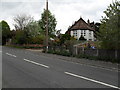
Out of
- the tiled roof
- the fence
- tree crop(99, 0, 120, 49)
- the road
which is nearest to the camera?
the road

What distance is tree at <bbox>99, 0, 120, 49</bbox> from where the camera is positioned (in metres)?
17.5

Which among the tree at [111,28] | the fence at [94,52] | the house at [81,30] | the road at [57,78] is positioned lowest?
the road at [57,78]

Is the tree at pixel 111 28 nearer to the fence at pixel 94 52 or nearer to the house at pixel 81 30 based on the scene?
the fence at pixel 94 52

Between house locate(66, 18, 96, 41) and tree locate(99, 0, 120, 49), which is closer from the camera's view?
tree locate(99, 0, 120, 49)

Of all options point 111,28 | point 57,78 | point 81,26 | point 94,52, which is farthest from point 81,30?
point 57,78

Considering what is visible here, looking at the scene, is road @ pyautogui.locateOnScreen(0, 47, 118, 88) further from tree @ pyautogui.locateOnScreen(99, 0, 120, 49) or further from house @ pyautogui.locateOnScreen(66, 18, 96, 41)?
house @ pyautogui.locateOnScreen(66, 18, 96, 41)

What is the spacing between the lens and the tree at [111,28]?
17484 mm

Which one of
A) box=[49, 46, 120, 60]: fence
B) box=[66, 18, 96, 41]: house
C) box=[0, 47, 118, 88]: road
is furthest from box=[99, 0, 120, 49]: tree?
box=[66, 18, 96, 41]: house

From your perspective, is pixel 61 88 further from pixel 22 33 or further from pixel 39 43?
pixel 39 43

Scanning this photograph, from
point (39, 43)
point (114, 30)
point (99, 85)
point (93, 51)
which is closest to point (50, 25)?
point (39, 43)

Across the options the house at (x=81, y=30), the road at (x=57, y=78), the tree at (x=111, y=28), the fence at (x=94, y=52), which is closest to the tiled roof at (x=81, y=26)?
the house at (x=81, y=30)

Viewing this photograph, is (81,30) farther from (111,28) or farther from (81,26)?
(111,28)

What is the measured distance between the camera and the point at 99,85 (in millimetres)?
8836

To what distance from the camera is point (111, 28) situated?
17.9 m
